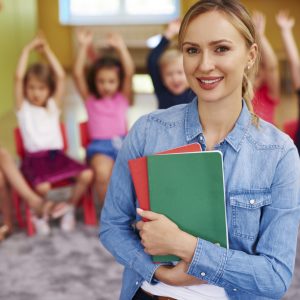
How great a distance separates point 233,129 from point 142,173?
223 mm

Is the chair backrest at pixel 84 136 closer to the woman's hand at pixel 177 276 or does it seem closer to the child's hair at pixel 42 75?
the child's hair at pixel 42 75

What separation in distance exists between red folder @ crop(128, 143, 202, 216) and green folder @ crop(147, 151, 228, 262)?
0.05ft

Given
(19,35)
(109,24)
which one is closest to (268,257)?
(19,35)

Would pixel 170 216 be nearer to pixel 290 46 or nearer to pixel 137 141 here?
pixel 137 141

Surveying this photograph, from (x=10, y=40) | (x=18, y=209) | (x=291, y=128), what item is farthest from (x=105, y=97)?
(x=10, y=40)

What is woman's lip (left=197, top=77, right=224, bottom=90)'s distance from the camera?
1.00m

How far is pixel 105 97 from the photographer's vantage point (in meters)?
3.26

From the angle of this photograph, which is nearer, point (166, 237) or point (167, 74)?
point (166, 237)

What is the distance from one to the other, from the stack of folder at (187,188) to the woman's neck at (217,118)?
0.12 metres

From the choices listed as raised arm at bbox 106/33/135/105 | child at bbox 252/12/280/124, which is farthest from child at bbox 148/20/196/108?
child at bbox 252/12/280/124

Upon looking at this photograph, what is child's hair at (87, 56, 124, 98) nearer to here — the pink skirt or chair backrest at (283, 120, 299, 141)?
the pink skirt

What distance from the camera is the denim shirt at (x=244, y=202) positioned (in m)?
1.00

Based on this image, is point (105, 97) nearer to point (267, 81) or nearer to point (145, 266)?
point (267, 81)

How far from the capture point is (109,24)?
938 cm
